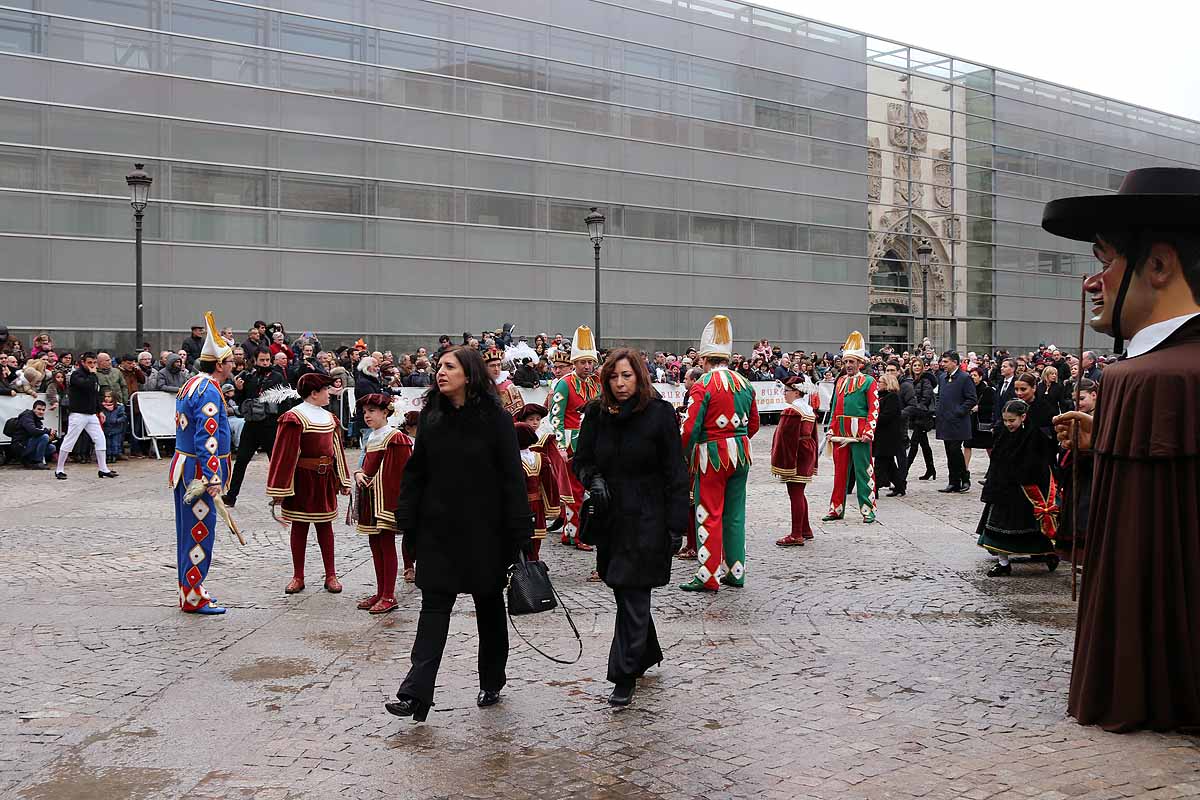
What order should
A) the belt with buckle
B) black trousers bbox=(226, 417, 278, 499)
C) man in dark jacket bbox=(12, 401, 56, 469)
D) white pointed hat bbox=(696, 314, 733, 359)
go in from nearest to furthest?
the belt with buckle
white pointed hat bbox=(696, 314, 733, 359)
black trousers bbox=(226, 417, 278, 499)
man in dark jacket bbox=(12, 401, 56, 469)

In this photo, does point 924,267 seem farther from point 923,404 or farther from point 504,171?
point 923,404

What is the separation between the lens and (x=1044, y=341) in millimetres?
48688

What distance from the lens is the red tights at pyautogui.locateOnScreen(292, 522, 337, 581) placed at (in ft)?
26.9

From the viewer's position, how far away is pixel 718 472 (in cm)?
837

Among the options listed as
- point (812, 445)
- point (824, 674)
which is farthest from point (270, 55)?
point (824, 674)

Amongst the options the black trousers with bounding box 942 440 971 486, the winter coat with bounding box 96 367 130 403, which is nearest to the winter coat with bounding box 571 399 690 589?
the black trousers with bounding box 942 440 971 486

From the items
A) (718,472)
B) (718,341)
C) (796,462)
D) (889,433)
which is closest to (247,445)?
(796,462)

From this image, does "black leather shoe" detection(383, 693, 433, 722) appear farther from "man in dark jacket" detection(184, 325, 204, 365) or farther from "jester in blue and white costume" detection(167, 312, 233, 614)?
"man in dark jacket" detection(184, 325, 204, 365)

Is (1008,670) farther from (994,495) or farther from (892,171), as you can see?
(892,171)

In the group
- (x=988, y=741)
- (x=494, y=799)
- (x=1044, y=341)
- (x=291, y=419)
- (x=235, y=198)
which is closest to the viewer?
(x=494, y=799)

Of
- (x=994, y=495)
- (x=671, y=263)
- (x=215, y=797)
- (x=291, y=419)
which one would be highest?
(x=671, y=263)

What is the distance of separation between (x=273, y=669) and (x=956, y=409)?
11.8 m

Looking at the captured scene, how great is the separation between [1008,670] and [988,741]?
135 cm

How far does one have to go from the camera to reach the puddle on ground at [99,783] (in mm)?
4395
